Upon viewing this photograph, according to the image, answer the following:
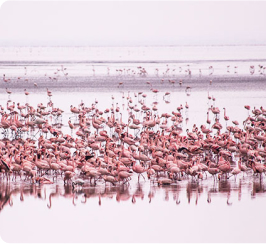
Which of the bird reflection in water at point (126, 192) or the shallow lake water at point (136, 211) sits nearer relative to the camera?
the shallow lake water at point (136, 211)

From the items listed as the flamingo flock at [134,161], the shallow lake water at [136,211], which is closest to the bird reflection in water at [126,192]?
the shallow lake water at [136,211]

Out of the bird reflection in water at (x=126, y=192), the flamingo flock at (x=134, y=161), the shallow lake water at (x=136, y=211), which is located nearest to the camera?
the shallow lake water at (x=136, y=211)

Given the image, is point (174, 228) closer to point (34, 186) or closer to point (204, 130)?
point (34, 186)

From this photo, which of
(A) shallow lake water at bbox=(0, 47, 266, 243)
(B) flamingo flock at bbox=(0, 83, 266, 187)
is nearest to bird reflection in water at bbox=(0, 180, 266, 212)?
(A) shallow lake water at bbox=(0, 47, 266, 243)

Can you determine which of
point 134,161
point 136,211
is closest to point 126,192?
point 136,211

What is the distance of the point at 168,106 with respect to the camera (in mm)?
15656

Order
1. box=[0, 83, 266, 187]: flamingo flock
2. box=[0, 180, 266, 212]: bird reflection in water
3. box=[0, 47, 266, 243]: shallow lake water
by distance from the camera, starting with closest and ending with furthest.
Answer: box=[0, 47, 266, 243]: shallow lake water, box=[0, 180, 266, 212]: bird reflection in water, box=[0, 83, 266, 187]: flamingo flock

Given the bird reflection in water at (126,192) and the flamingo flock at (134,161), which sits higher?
the flamingo flock at (134,161)

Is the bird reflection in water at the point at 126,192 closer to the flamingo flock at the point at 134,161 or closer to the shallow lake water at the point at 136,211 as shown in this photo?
the shallow lake water at the point at 136,211

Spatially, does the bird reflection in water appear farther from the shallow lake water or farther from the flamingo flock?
the flamingo flock

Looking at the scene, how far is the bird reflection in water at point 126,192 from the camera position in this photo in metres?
7.00

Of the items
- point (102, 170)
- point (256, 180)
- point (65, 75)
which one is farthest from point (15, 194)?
point (65, 75)

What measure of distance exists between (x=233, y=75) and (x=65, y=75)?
26.6 ft

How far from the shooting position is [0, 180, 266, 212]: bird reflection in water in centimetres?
700
